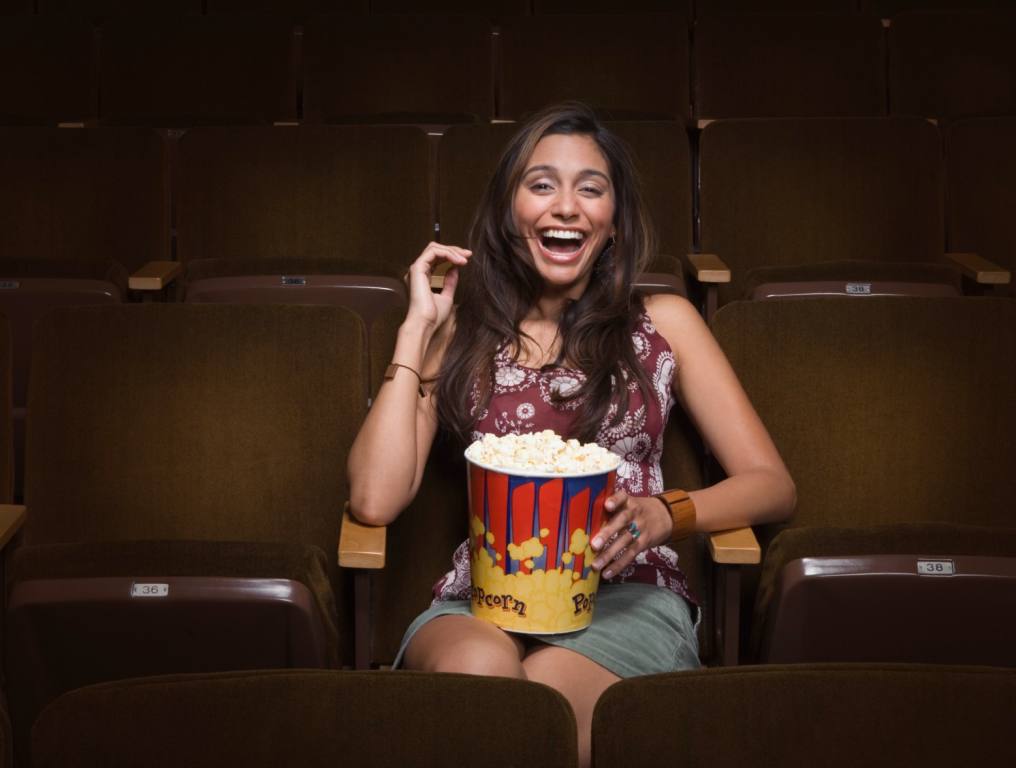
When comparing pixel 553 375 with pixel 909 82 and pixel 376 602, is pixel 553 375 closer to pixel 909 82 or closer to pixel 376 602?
pixel 376 602

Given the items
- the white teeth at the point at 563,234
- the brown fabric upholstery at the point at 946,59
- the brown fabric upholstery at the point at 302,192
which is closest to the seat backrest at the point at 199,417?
the white teeth at the point at 563,234

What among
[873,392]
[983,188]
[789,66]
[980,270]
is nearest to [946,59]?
[789,66]

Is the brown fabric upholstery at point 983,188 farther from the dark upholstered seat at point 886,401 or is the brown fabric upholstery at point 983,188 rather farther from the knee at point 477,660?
the knee at point 477,660

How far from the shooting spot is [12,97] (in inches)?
54.1

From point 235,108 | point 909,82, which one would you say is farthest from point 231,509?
point 909,82

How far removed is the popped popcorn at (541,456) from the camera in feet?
1.54

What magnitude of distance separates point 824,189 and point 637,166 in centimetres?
15

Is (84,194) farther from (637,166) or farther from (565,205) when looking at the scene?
(565,205)

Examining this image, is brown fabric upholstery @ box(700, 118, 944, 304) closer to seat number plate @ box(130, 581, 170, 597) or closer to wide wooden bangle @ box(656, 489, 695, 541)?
wide wooden bangle @ box(656, 489, 695, 541)

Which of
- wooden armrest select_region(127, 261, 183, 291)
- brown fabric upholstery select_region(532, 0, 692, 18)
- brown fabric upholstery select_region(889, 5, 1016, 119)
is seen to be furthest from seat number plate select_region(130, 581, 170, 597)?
brown fabric upholstery select_region(532, 0, 692, 18)

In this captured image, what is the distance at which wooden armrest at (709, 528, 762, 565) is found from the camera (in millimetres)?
538

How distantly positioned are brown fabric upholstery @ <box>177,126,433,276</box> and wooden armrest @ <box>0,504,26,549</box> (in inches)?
17.2

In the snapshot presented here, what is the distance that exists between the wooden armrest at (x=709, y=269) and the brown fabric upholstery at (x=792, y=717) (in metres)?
0.61

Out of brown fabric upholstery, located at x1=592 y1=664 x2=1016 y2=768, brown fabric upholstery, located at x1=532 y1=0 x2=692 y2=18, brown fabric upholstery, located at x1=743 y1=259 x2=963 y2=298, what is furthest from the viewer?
brown fabric upholstery, located at x1=532 y1=0 x2=692 y2=18
